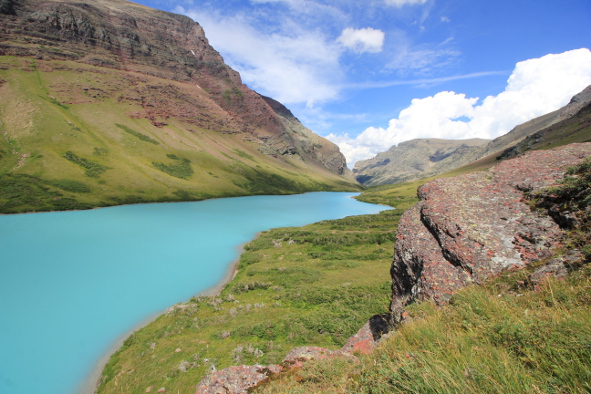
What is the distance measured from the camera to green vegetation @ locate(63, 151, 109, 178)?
256 ft

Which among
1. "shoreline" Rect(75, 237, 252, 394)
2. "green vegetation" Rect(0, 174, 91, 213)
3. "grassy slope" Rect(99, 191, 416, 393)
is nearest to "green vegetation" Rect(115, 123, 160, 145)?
"green vegetation" Rect(0, 174, 91, 213)

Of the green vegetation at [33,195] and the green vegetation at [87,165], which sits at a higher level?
the green vegetation at [87,165]

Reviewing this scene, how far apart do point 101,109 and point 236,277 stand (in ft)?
444

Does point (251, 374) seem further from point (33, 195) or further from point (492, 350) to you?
point (33, 195)

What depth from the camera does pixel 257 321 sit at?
18375 millimetres

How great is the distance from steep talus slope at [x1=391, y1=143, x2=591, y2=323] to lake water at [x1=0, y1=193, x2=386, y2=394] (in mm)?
20187

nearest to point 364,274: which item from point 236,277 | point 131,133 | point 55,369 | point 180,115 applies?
point 236,277

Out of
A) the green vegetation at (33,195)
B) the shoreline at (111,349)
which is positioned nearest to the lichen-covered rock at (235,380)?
the shoreline at (111,349)

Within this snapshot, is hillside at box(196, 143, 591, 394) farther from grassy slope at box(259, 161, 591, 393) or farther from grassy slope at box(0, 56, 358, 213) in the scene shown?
grassy slope at box(0, 56, 358, 213)

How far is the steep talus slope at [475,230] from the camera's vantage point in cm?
782

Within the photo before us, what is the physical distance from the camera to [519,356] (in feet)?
11.7

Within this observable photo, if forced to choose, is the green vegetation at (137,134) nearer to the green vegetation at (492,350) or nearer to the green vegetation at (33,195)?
the green vegetation at (33,195)

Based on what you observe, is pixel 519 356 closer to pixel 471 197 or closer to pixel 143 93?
pixel 471 197

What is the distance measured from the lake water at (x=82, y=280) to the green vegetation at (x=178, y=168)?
51.5 meters
